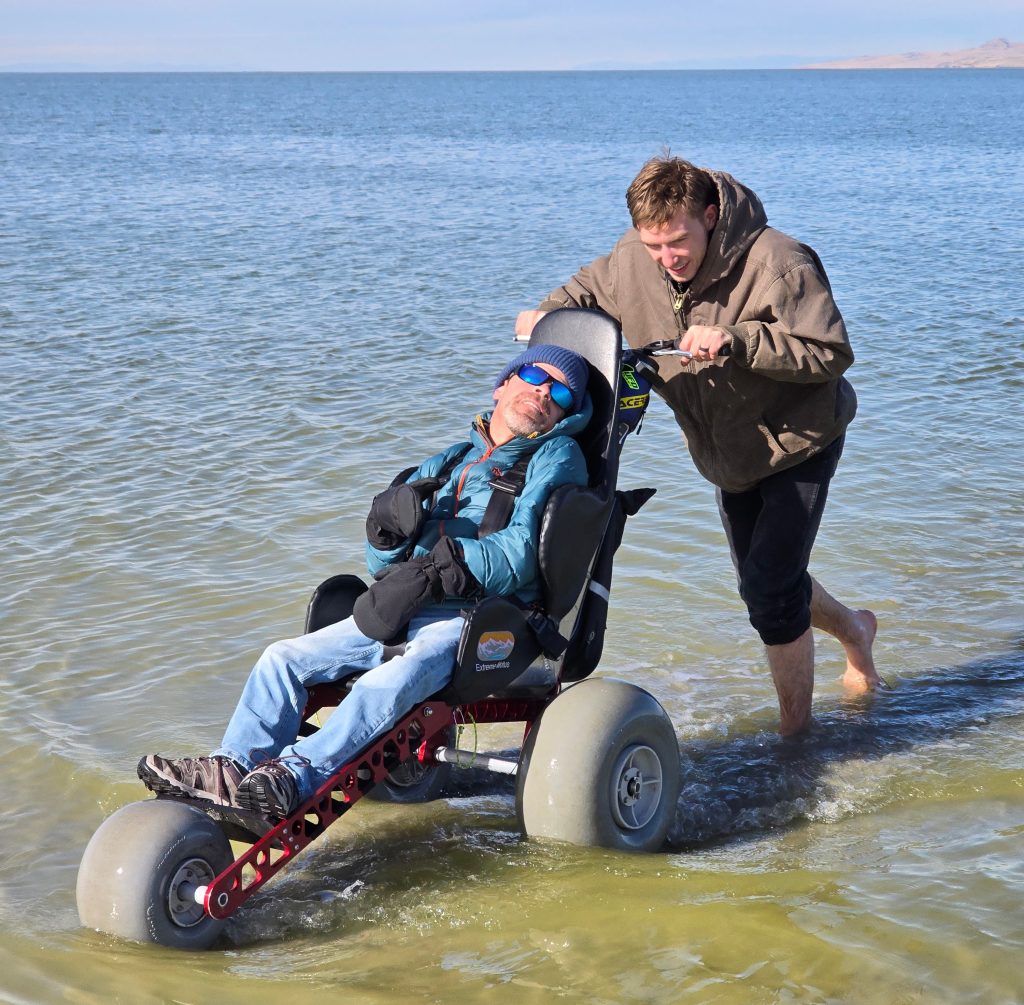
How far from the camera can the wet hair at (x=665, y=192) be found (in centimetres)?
418

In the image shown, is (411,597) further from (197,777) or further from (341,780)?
(197,777)

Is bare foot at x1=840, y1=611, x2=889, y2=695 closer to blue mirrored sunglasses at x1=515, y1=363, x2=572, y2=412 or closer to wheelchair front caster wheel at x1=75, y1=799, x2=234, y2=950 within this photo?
blue mirrored sunglasses at x1=515, y1=363, x2=572, y2=412

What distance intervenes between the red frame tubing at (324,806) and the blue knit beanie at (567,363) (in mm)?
1124

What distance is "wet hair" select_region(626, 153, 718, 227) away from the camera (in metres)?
4.18

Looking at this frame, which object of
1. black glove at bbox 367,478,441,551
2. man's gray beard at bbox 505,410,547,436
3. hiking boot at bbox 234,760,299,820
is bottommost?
hiking boot at bbox 234,760,299,820

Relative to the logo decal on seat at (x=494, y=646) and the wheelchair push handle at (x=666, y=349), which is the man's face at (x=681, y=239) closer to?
the wheelchair push handle at (x=666, y=349)

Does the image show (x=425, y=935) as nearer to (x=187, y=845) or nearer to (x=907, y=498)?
(x=187, y=845)

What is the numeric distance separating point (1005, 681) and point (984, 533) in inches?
84.0

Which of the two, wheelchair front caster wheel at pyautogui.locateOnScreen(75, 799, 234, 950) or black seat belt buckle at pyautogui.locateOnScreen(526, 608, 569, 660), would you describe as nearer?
wheelchair front caster wheel at pyautogui.locateOnScreen(75, 799, 234, 950)

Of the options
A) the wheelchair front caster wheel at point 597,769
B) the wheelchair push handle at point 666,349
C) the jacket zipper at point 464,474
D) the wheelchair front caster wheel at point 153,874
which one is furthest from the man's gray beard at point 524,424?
the wheelchair front caster wheel at point 153,874

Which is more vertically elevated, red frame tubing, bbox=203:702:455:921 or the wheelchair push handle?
the wheelchair push handle

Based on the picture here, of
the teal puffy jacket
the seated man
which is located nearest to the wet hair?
the seated man

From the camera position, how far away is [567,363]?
4.38 meters

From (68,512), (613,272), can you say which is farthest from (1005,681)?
(68,512)
